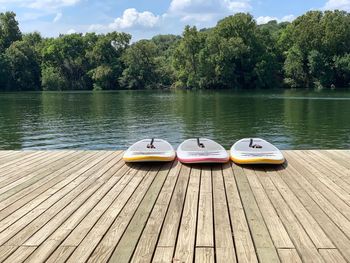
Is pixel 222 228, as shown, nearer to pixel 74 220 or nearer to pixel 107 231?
pixel 107 231

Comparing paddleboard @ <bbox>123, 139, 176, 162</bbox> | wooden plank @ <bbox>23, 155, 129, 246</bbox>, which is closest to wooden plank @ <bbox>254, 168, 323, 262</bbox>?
paddleboard @ <bbox>123, 139, 176, 162</bbox>

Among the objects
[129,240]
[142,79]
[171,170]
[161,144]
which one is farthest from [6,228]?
[142,79]

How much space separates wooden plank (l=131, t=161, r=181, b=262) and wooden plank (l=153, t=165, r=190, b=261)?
0.15 feet

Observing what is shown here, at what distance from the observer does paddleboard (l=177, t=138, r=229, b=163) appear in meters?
6.28

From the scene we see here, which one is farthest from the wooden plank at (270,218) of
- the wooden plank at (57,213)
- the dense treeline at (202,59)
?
the dense treeline at (202,59)

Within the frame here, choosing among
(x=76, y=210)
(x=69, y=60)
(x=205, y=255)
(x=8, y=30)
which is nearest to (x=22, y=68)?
(x=69, y=60)

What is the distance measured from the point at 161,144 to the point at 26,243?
4.04m

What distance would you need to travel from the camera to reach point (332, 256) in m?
3.14

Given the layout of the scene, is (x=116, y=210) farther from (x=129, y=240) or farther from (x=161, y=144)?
(x=161, y=144)

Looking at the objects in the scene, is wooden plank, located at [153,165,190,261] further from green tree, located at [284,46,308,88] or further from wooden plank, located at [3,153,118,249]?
green tree, located at [284,46,308,88]

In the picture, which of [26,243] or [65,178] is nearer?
[26,243]

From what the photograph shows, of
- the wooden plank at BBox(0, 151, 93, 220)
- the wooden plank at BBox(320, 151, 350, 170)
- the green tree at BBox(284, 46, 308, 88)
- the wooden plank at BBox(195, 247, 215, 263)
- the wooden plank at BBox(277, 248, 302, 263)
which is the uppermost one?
the green tree at BBox(284, 46, 308, 88)

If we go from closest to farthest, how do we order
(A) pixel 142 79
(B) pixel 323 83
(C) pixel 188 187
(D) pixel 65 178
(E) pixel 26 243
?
(E) pixel 26 243, (C) pixel 188 187, (D) pixel 65 178, (B) pixel 323 83, (A) pixel 142 79

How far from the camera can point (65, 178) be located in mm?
5773
